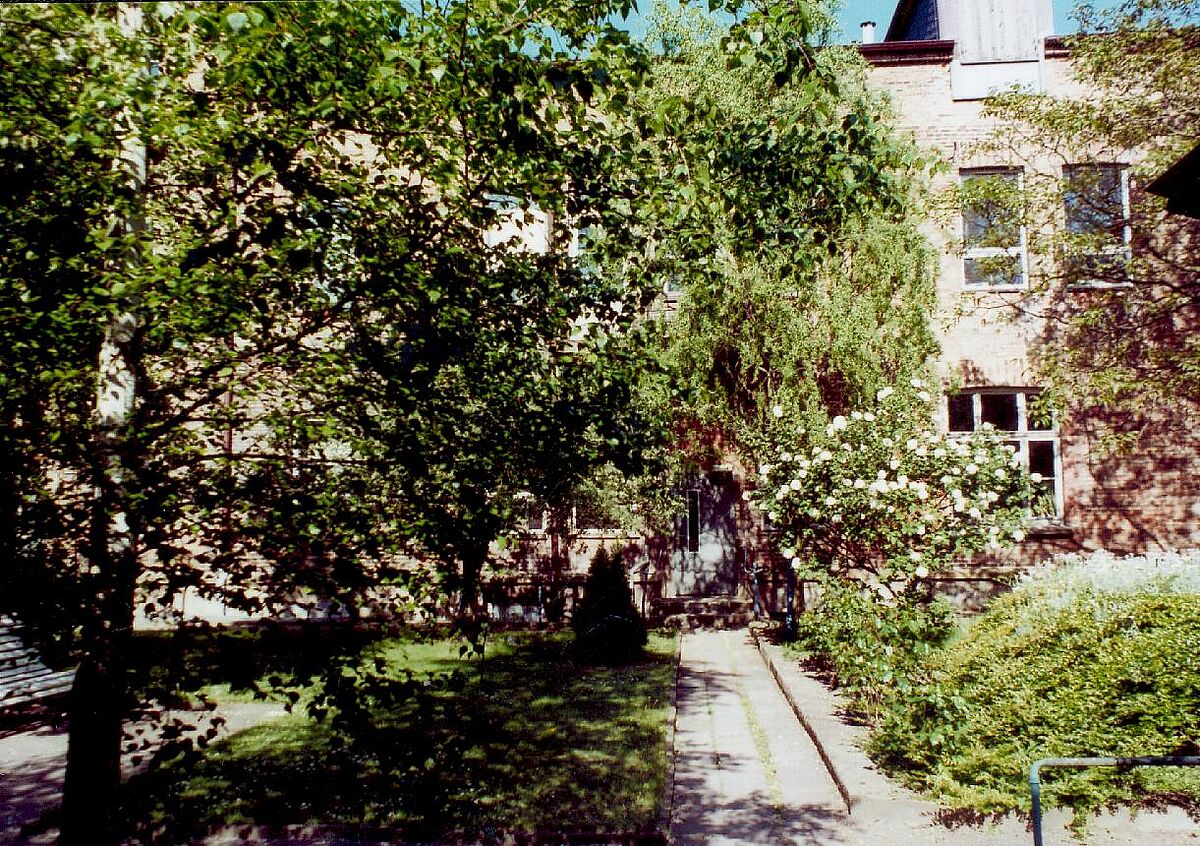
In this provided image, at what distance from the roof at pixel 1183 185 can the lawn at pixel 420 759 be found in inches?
143

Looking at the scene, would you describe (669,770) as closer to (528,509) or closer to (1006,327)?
(528,509)

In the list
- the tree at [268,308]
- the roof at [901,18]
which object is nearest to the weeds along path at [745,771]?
the tree at [268,308]

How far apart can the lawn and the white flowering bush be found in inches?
116

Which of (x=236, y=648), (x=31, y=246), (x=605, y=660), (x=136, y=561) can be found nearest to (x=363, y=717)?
(x=236, y=648)

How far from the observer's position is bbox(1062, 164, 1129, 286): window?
40.0 ft

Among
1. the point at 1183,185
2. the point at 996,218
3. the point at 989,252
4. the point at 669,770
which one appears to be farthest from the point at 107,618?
the point at 989,252

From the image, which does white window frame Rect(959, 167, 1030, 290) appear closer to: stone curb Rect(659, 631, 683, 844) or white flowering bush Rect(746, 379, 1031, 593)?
white flowering bush Rect(746, 379, 1031, 593)

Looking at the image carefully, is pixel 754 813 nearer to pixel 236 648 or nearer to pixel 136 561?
pixel 236 648

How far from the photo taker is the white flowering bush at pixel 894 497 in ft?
31.6

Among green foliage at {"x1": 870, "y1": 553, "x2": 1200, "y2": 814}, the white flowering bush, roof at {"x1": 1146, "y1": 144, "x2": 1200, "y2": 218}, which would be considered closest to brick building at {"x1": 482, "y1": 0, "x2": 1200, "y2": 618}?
the white flowering bush

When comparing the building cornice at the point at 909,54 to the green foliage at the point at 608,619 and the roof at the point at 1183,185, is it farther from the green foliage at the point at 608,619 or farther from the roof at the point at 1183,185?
the roof at the point at 1183,185

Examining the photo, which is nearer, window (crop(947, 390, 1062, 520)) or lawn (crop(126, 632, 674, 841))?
lawn (crop(126, 632, 674, 841))

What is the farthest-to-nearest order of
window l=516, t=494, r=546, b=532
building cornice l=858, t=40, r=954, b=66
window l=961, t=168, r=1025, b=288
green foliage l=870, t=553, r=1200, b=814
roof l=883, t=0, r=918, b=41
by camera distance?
roof l=883, t=0, r=918, b=41 < building cornice l=858, t=40, r=954, b=66 < window l=961, t=168, r=1025, b=288 < green foliage l=870, t=553, r=1200, b=814 < window l=516, t=494, r=546, b=532

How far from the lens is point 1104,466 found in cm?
1417
